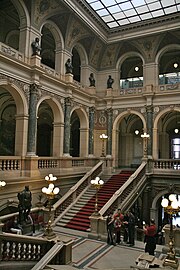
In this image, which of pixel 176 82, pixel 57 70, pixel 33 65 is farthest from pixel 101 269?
pixel 176 82

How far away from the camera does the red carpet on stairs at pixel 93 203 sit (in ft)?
39.9

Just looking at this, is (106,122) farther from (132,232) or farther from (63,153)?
(132,232)

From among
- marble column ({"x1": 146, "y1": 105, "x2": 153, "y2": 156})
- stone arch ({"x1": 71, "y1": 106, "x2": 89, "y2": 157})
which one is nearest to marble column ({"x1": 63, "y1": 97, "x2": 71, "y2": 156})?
stone arch ({"x1": 71, "y1": 106, "x2": 89, "y2": 157})

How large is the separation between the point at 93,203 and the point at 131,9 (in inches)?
468

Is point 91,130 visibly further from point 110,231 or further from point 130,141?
point 110,231

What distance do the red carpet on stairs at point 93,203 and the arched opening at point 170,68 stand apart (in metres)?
7.74

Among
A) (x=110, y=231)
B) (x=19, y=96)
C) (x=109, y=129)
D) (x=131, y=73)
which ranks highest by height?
(x=131, y=73)

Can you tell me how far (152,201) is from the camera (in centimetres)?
1709

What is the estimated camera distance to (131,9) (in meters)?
16.1

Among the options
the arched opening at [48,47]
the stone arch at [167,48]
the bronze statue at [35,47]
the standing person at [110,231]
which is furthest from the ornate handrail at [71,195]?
the arched opening at [48,47]

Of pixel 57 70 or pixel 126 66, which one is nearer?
pixel 57 70

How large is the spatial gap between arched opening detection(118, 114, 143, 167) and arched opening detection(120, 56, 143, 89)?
270 centimetres

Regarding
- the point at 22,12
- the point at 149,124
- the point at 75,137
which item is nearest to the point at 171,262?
the point at 149,124

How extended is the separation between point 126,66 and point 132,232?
15378mm
